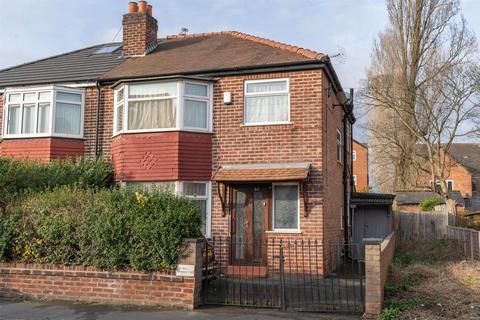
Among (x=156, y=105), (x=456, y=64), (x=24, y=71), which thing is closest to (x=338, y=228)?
(x=156, y=105)

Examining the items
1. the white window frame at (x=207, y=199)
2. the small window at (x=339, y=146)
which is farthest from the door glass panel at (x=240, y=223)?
the small window at (x=339, y=146)

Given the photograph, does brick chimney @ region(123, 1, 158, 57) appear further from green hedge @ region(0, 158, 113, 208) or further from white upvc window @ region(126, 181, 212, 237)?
white upvc window @ region(126, 181, 212, 237)

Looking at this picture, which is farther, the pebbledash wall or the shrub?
the shrub

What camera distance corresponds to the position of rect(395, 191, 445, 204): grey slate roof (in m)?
30.9

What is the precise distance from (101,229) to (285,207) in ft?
16.5

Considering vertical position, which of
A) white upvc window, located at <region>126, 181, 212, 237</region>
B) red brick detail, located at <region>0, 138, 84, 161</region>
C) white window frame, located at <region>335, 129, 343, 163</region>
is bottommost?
white upvc window, located at <region>126, 181, 212, 237</region>

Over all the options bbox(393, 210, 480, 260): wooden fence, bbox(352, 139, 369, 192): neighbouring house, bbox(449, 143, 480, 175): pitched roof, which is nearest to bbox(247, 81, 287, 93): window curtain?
bbox(393, 210, 480, 260): wooden fence

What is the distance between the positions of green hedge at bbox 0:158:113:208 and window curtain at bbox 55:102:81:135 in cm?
112

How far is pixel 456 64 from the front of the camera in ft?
86.1

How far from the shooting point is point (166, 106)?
1327cm

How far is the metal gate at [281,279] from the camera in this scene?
8703mm

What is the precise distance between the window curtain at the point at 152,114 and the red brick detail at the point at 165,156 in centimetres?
30

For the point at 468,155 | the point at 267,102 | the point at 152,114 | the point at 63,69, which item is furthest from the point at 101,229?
the point at 468,155

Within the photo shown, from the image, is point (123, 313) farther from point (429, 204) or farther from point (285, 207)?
point (429, 204)
